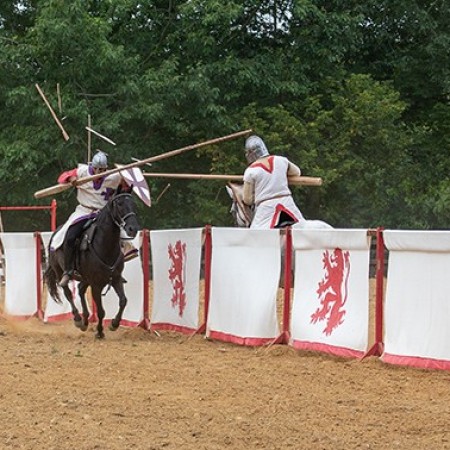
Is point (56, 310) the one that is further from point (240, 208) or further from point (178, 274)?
point (240, 208)

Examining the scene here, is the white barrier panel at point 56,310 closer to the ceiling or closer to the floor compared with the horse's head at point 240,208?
closer to the floor

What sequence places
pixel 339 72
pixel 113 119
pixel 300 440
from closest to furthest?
pixel 300 440
pixel 113 119
pixel 339 72

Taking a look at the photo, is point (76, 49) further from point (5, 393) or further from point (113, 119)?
point (5, 393)

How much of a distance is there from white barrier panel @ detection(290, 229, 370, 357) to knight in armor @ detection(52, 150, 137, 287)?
10.7 ft

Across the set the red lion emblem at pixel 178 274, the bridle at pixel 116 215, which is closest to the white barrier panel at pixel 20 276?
the red lion emblem at pixel 178 274

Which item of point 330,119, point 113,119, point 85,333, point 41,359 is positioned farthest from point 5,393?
point 330,119

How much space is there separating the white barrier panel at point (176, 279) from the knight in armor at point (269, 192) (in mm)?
733

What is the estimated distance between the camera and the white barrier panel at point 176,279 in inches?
523

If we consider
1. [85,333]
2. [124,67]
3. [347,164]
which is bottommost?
[85,333]

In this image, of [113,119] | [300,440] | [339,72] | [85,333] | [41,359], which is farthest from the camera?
[339,72]

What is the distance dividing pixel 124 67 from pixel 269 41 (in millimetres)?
4549

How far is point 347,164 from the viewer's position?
27.1m

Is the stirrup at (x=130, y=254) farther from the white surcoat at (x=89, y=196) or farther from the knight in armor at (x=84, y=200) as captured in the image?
the white surcoat at (x=89, y=196)

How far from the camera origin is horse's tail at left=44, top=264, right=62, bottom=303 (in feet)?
49.3
